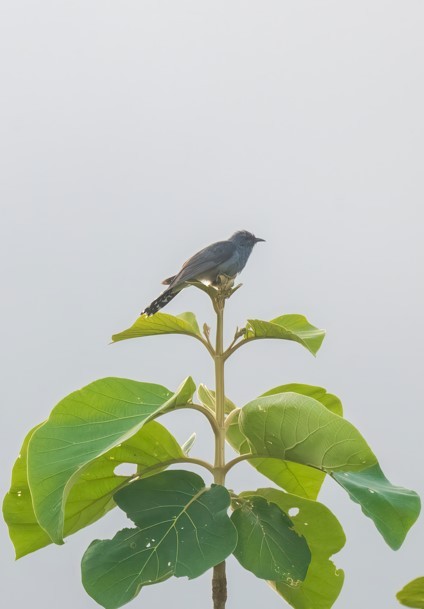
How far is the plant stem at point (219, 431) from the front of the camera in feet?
5.15

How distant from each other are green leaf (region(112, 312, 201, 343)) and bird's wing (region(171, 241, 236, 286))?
595 millimetres

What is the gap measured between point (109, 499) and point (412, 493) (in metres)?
0.55

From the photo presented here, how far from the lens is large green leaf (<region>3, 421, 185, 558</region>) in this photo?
165 centimetres

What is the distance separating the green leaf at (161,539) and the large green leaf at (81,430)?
0.41 feet

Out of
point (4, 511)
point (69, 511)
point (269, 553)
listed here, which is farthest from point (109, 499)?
point (269, 553)

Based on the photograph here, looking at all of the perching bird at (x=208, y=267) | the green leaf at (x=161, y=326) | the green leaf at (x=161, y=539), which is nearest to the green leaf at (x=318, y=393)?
the green leaf at (x=161, y=326)

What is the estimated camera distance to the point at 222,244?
264 centimetres

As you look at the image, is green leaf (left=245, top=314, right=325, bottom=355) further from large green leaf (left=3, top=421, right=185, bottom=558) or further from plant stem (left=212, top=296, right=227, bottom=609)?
large green leaf (left=3, top=421, right=185, bottom=558)

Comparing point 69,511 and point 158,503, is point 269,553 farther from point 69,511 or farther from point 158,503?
point 69,511

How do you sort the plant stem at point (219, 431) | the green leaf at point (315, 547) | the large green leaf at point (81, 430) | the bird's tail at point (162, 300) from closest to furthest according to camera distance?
the large green leaf at point (81, 430), the plant stem at point (219, 431), the green leaf at point (315, 547), the bird's tail at point (162, 300)

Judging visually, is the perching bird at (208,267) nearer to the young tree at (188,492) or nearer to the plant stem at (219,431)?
the plant stem at (219,431)

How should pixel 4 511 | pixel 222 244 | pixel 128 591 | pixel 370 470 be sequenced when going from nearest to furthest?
pixel 128 591 < pixel 370 470 < pixel 4 511 < pixel 222 244

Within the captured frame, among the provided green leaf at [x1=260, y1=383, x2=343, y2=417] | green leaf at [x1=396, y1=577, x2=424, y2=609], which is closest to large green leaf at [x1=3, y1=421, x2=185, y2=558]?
green leaf at [x1=260, y1=383, x2=343, y2=417]

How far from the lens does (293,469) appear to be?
185 cm
